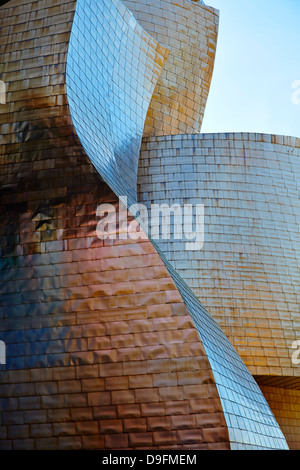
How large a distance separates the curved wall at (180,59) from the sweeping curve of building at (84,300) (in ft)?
23.5

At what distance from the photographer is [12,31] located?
46.7 feet

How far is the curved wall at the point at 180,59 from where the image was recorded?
22.2 m

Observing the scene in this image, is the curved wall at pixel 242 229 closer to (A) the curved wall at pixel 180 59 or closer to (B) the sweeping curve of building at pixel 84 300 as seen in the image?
(A) the curved wall at pixel 180 59

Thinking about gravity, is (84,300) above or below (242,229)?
below

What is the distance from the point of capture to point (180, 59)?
22.8m

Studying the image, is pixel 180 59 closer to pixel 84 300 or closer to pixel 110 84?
pixel 110 84

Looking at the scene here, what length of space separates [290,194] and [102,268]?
9683mm

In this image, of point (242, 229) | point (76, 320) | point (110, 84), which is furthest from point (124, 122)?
point (76, 320)

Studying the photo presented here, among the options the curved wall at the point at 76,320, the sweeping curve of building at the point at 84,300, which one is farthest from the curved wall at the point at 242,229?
the curved wall at the point at 76,320

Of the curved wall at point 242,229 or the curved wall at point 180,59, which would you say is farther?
the curved wall at point 180,59

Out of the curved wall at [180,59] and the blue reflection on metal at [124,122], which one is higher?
the curved wall at [180,59]

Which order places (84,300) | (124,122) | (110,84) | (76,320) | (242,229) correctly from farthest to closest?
(242,229), (124,122), (110,84), (84,300), (76,320)

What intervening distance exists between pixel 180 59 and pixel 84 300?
1350cm
